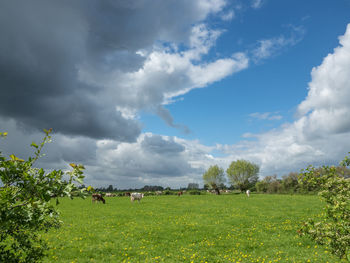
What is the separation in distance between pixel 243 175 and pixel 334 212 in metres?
105

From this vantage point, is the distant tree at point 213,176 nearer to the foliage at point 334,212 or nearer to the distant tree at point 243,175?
the distant tree at point 243,175

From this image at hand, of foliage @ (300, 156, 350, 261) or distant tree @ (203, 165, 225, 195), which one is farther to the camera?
distant tree @ (203, 165, 225, 195)

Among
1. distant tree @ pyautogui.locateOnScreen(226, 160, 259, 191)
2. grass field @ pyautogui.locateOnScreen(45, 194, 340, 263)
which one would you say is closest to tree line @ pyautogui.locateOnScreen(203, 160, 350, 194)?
distant tree @ pyautogui.locateOnScreen(226, 160, 259, 191)

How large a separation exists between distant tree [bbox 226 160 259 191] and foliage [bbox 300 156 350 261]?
10293 centimetres

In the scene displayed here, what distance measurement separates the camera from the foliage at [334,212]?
6.91 metres

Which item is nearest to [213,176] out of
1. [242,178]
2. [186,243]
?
[242,178]

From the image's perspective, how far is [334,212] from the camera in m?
7.23

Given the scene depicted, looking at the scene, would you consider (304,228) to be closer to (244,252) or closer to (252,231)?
(244,252)

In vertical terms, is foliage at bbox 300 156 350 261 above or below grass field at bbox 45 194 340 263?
above

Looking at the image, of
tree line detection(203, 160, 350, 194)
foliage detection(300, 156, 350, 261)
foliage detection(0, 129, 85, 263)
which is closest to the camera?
foliage detection(0, 129, 85, 263)

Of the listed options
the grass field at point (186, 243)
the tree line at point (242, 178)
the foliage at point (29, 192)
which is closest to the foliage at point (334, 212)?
A: the grass field at point (186, 243)

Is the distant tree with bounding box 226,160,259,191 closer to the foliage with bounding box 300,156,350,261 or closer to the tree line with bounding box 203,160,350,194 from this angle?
the tree line with bounding box 203,160,350,194

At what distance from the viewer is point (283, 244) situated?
48.6 feet

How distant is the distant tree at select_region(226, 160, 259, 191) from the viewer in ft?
350
